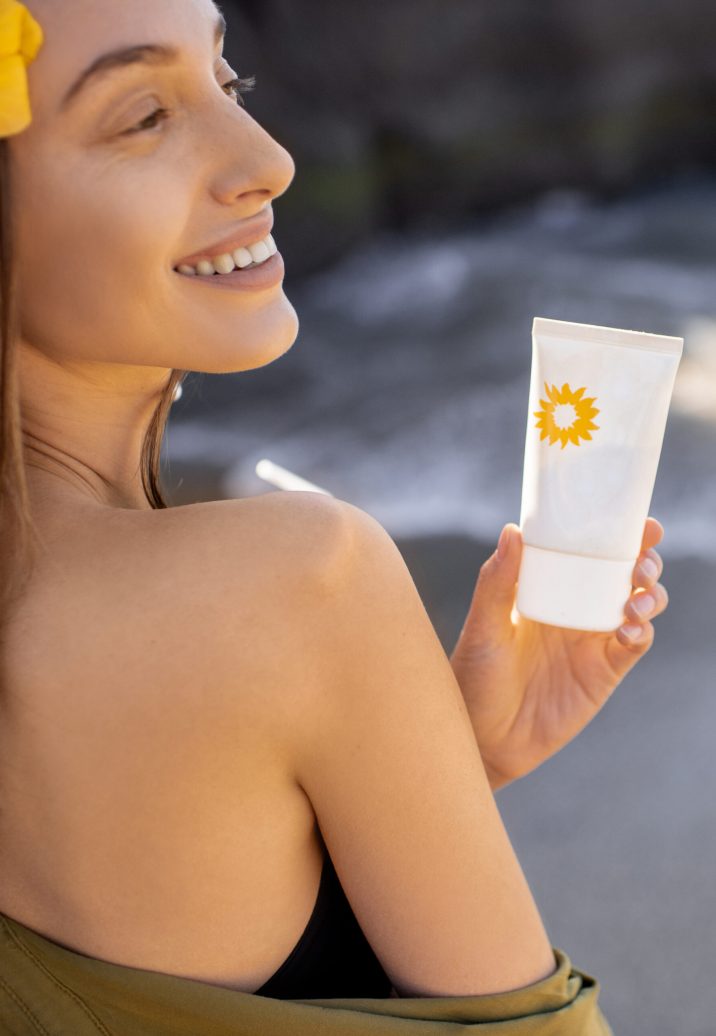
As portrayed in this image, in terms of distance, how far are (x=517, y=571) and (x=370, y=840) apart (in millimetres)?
308

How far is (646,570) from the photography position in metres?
0.95

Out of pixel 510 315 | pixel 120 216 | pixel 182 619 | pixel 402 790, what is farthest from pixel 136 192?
pixel 510 315

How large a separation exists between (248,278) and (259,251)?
31mm

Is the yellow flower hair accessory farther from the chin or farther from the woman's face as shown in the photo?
the chin

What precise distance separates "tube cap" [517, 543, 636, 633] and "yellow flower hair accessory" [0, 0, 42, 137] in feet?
1.57

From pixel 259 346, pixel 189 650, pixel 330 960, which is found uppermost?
pixel 259 346

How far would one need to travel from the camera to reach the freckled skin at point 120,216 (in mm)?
777

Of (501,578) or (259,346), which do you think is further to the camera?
(501,578)

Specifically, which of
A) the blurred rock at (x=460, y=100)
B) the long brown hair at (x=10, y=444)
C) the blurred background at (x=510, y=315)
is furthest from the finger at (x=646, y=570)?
the blurred rock at (x=460, y=100)

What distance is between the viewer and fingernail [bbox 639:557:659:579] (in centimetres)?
95

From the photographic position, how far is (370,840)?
766 millimetres

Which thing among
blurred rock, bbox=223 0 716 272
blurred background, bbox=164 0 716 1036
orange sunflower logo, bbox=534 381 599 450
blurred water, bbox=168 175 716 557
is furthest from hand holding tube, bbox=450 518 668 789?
blurred rock, bbox=223 0 716 272

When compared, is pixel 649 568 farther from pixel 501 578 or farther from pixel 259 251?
pixel 259 251

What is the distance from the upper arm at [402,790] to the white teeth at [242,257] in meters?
0.21
